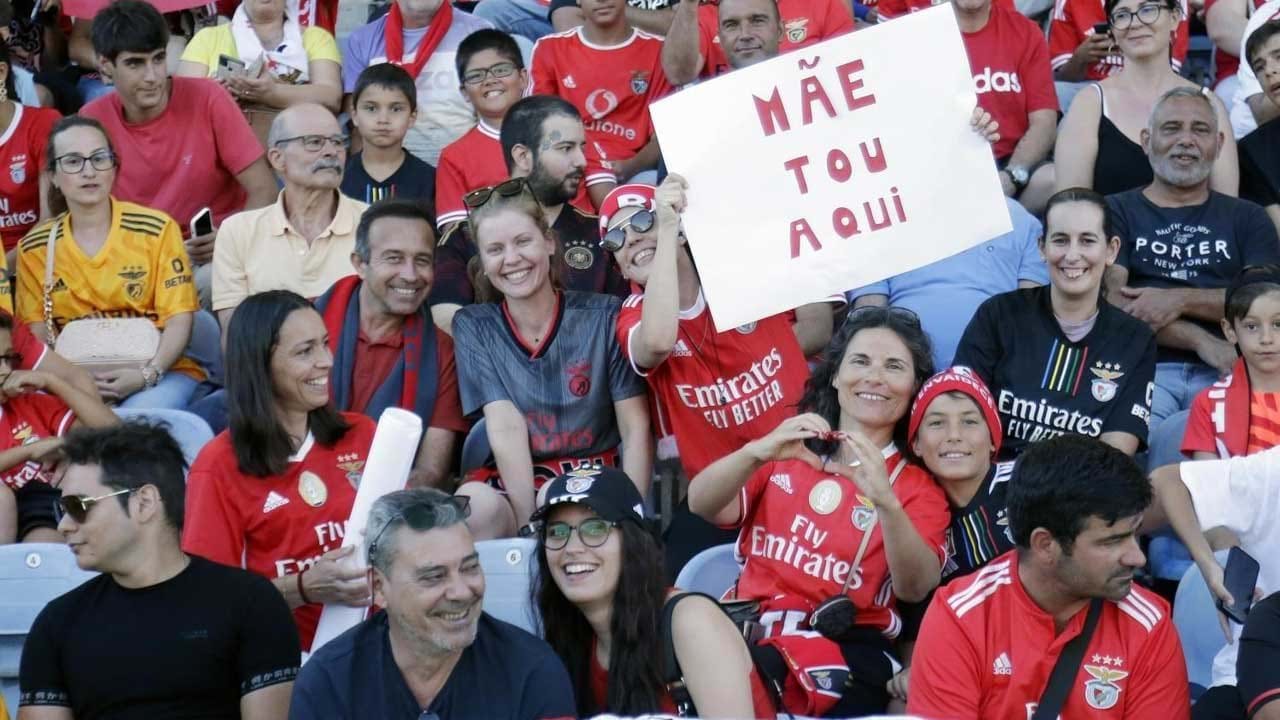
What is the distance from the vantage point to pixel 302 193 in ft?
21.4

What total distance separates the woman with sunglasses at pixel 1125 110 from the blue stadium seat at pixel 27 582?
393cm

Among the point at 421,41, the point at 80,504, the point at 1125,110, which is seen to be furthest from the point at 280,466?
the point at 1125,110

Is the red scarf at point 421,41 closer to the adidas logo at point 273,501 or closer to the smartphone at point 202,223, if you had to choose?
the smartphone at point 202,223

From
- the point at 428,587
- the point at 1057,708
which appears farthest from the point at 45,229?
the point at 1057,708

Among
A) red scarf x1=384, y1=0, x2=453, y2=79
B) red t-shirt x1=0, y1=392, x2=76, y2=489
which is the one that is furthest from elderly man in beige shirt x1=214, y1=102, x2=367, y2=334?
red scarf x1=384, y1=0, x2=453, y2=79

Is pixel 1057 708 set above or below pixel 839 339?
below

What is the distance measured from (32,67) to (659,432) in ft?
14.6

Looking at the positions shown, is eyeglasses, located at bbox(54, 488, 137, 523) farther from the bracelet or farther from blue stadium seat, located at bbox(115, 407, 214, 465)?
blue stadium seat, located at bbox(115, 407, 214, 465)

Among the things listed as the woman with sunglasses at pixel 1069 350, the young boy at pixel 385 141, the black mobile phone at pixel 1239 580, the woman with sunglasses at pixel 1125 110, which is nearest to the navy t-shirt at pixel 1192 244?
the woman with sunglasses at pixel 1125 110

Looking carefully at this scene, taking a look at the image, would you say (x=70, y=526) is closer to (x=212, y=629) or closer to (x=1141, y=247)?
(x=212, y=629)

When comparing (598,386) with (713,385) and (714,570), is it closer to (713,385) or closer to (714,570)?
(713,385)

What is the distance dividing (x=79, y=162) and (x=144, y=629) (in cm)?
273

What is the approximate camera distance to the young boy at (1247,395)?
5.32 metres

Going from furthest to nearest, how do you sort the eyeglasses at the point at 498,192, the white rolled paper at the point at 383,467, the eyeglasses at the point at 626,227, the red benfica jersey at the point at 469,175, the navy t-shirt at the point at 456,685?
the red benfica jersey at the point at 469,175 < the eyeglasses at the point at 498,192 < the eyeglasses at the point at 626,227 < the white rolled paper at the point at 383,467 < the navy t-shirt at the point at 456,685
